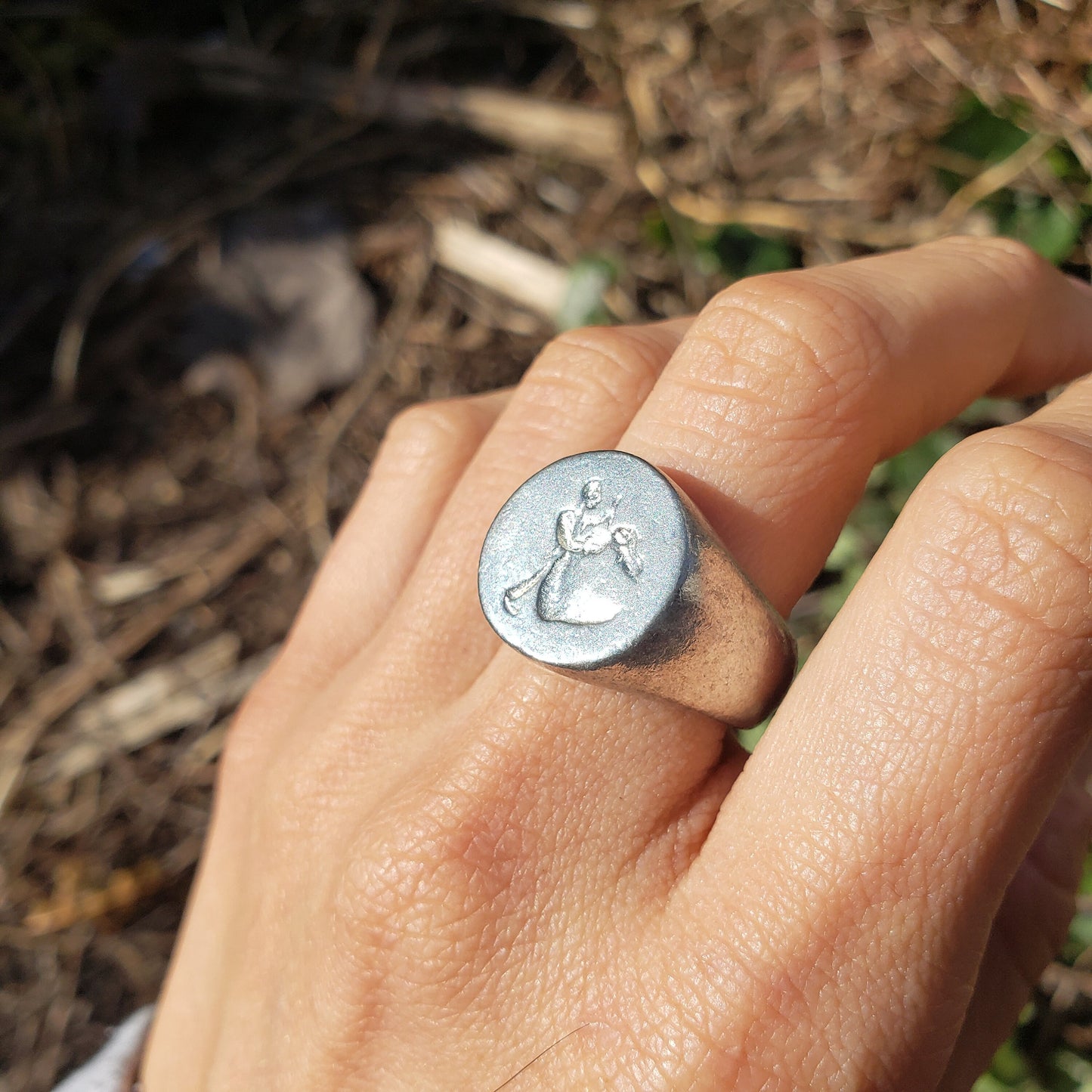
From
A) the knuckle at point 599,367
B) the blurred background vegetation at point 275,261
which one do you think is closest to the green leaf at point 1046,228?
the blurred background vegetation at point 275,261

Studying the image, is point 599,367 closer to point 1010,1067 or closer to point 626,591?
point 626,591

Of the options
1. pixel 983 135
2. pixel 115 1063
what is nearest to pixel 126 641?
→ pixel 115 1063

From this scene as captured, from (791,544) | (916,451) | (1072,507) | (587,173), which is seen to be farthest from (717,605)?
(587,173)

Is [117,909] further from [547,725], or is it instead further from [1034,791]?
[1034,791]

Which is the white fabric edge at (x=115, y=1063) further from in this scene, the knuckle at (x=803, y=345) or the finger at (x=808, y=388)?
the knuckle at (x=803, y=345)

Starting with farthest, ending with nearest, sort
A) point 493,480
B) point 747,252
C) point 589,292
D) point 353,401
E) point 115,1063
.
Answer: point 353,401 < point 589,292 < point 747,252 < point 115,1063 < point 493,480

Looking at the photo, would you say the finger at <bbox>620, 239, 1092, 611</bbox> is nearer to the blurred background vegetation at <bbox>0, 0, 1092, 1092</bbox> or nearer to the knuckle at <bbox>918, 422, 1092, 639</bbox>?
the knuckle at <bbox>918, 422, 1092, 639</bbox>

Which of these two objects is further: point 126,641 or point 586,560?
point 126,641

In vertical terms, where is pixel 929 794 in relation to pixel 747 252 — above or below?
above
